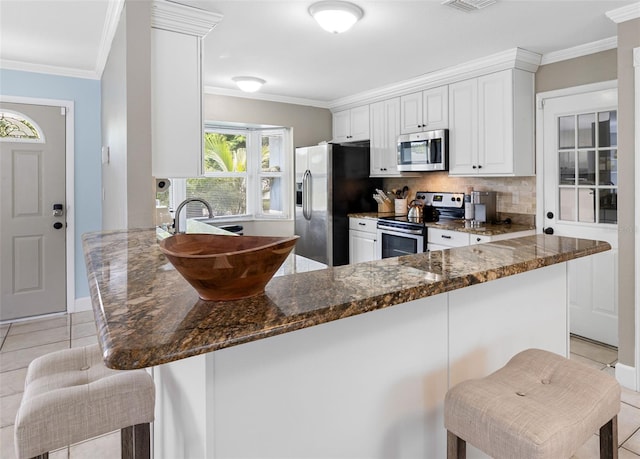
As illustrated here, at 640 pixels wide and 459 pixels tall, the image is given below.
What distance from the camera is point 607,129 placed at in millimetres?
3248

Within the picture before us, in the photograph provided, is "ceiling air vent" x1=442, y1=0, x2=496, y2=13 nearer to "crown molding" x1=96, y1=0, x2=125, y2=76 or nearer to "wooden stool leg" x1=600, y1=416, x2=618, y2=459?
"crown molding" x1=96, y1=0, x2=125, y2=76

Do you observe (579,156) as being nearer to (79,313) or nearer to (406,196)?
(406,196)

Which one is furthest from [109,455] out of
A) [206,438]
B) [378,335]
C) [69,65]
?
[69,65]

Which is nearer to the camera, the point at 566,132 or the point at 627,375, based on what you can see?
the point at 627,375

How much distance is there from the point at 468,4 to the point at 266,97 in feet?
9.37

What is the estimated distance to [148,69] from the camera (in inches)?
96.0

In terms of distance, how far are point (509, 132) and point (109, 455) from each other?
3618 mm

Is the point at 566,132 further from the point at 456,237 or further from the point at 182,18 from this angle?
the point at 182,18

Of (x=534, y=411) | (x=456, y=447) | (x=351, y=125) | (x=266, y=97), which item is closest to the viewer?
(x=534, y=411)

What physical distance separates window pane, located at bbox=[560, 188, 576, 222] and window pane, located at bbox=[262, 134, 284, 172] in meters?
3.19

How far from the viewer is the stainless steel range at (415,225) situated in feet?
13.3

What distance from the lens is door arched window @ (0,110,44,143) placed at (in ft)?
12.8

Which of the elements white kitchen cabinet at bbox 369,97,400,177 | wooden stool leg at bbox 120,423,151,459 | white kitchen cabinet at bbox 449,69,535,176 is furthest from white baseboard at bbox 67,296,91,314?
white kitchen cabinet at bbox 449,69,535,176

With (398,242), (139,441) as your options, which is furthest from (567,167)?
(139,441)
